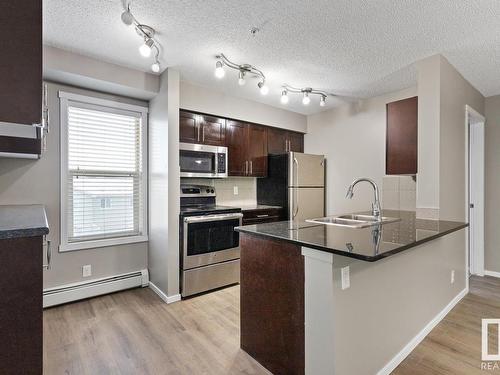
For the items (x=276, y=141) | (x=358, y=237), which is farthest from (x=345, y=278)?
(x=276, y=141)

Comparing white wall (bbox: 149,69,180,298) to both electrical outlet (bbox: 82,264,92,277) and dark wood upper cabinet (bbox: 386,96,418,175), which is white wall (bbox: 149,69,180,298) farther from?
dark wood upper cabinet (bbox: 386,96,418,175)

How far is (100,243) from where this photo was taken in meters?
3.08

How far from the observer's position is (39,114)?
1120 millimetres

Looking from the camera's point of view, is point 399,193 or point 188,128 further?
point 399,193

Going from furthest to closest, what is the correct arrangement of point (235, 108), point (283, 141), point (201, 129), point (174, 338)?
1. point (283, 141)
2. point (235, 108)
3. point (201, 129)
4. point (174, 338)

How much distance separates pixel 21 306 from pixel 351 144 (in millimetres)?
4034

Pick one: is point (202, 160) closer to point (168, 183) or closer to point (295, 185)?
point (168, 183)

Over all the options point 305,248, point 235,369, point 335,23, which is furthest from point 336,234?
point 335,23

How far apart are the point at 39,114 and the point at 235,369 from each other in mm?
1868

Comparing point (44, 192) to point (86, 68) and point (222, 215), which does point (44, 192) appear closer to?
point (86, 68)

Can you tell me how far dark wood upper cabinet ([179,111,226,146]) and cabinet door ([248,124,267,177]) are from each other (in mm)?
497

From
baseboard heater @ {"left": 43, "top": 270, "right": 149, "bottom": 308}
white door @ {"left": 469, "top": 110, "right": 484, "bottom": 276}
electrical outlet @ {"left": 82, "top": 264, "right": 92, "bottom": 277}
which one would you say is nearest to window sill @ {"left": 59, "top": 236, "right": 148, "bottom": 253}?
electrical outlet @ {"left": 82, "top": 264, "right": 92, "bottom": 277}

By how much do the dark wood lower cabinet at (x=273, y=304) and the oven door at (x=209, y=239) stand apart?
1114 millimetres

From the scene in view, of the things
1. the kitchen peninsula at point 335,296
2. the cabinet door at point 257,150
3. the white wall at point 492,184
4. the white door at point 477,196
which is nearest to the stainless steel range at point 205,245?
the cabinet door at point 257,150
